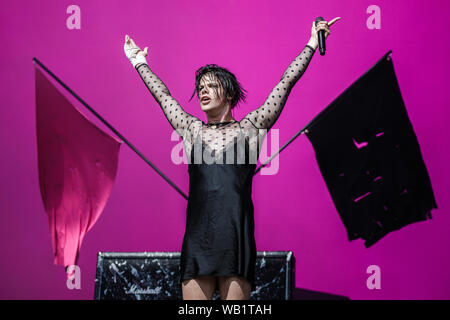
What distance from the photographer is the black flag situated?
2.28 metres

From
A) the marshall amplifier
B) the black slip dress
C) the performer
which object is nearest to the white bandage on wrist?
the performer

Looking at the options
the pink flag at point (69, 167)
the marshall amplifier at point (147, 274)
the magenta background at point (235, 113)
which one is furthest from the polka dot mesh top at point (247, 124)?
the magenta background at point (235, 113)

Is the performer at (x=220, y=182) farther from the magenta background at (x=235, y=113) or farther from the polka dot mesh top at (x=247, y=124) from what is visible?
the magenta background at (x=235, y=113)

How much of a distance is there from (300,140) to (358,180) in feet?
1.97

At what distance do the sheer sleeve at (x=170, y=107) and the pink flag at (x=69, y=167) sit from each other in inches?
17.8

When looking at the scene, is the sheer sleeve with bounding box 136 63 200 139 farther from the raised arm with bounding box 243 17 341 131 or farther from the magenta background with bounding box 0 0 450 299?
the magenta background with bounding box 0 0 450 299

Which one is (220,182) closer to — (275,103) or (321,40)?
(275,103)

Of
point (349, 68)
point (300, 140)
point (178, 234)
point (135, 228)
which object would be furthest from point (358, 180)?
point (135, 228)

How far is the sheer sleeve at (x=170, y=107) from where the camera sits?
195cm

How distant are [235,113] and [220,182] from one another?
1.12 m

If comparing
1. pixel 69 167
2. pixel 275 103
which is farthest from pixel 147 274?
pixel 275 103

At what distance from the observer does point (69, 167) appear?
2.31 m

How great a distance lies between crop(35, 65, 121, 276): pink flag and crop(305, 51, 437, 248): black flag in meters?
0.96
